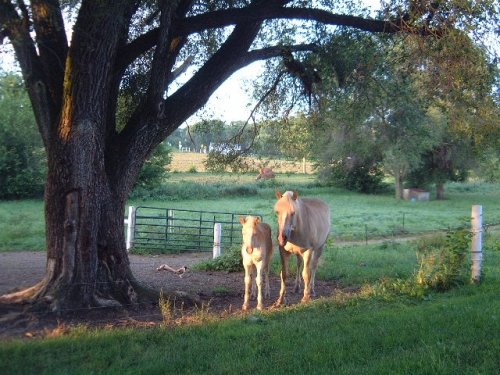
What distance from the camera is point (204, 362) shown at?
18.1ft

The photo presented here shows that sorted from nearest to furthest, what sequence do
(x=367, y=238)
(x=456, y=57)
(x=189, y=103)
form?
1. (x=456, y=57)
2. (x=189, y=103)
3. (x=367, y=238)

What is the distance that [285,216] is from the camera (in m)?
9.38

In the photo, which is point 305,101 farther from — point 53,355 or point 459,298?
point 53,355

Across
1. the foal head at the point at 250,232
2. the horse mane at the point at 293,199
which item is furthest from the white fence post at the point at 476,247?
the foal head at the point at 250,232

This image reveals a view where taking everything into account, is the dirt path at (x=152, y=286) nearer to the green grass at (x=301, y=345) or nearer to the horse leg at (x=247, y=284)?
the horse leg at (x=247, y=284)

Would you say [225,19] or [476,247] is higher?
[225,19]

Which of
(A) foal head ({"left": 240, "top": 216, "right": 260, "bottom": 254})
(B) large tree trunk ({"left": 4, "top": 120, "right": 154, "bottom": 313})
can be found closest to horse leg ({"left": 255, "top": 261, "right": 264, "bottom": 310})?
(A) foal head ({"left": 240, "top": 216, "right": 260, "bottom": 254})

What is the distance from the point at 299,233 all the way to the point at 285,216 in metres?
0.89

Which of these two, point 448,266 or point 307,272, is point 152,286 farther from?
point 448,266

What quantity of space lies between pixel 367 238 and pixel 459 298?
49.6 feet

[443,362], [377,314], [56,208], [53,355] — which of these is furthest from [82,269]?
[443,362]

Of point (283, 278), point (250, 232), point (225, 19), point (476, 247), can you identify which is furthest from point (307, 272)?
point (225, 19)

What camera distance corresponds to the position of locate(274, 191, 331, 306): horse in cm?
946

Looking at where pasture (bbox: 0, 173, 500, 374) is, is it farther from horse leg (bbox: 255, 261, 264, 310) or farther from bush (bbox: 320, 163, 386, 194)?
bush (bbox: 320, 163, 386, 194)
